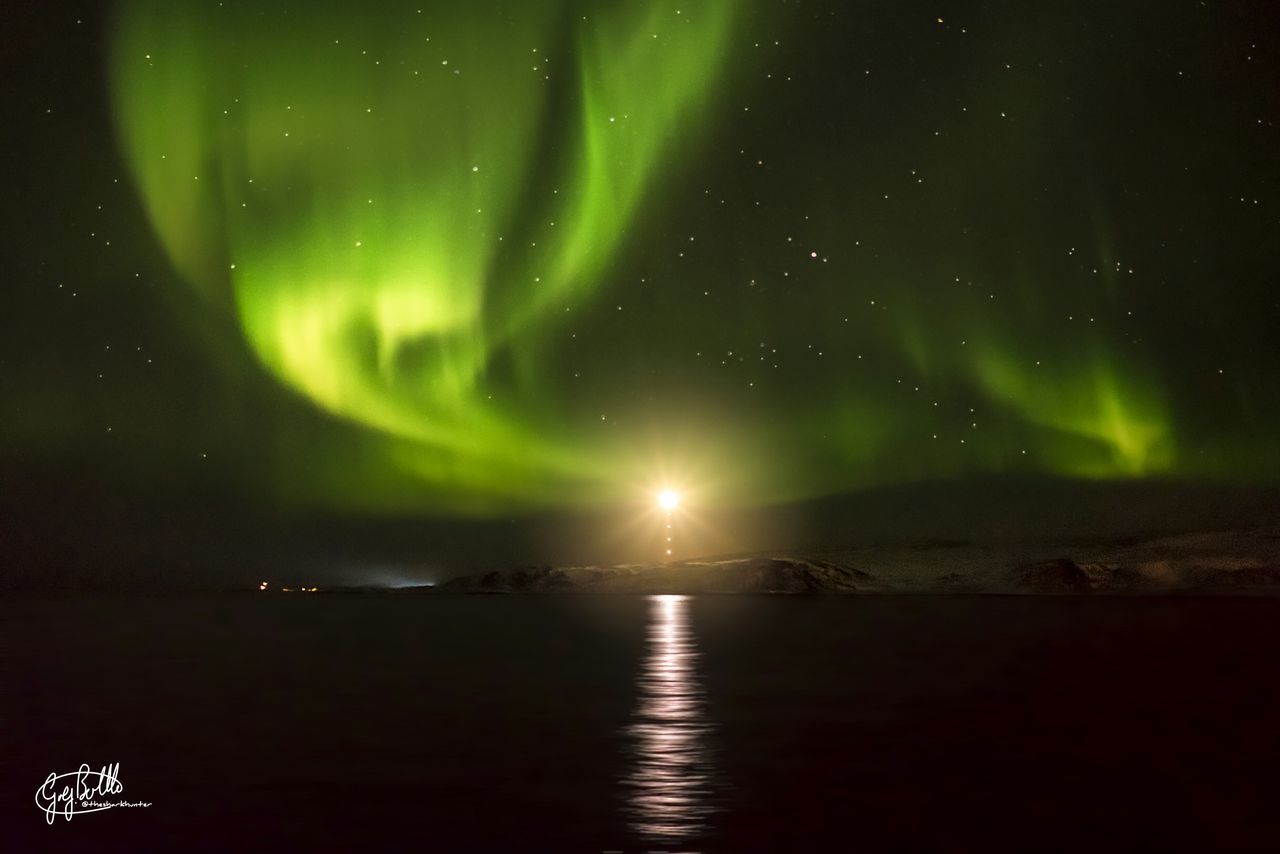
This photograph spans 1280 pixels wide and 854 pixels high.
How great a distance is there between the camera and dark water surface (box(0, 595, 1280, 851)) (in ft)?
56.2

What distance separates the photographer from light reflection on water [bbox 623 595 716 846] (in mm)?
17812

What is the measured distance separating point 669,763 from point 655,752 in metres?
1.48

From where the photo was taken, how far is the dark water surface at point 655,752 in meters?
17.1

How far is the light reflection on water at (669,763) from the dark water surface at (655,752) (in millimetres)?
80

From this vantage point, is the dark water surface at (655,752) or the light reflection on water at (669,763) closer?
the dark water surface at (655,752)

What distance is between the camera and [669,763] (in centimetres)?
2323

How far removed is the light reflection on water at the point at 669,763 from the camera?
17.8 m

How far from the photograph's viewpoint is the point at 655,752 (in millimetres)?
24688

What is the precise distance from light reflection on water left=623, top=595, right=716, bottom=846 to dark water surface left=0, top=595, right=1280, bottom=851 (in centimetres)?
8

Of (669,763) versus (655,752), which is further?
(655,752)

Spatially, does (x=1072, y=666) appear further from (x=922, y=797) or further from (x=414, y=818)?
(x=414, y=818)

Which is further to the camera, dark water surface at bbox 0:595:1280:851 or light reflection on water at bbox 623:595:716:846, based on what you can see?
light reflection on water at bbox 623:595:716:846

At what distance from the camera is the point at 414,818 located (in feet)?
59.0

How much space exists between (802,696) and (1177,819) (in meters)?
18.8
